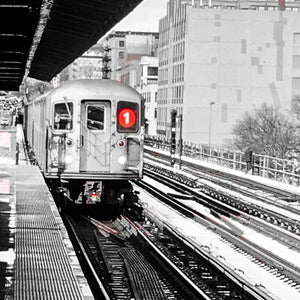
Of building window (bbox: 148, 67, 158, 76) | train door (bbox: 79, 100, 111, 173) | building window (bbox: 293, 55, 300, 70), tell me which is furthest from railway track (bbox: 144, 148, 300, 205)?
building window (bbox: 148, 67, 158, 76)

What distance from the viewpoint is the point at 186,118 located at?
73688mm

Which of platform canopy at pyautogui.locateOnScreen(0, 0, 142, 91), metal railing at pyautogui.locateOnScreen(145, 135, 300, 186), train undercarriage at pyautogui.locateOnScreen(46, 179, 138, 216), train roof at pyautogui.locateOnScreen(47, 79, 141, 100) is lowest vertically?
metal railing at pyautogui.locateOnScreen(145, 135, 300, 186)

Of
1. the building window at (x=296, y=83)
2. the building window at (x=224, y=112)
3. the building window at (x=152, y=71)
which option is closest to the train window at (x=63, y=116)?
the building window at (x=224, y=112)

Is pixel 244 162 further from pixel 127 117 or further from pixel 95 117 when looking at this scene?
pixel 95 117

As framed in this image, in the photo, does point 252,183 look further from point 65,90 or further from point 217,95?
A: point 217,95

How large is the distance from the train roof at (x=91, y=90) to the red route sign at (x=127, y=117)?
0.35 metres

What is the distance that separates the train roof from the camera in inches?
688

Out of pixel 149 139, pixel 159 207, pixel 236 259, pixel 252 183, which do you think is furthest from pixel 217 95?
pixel 236 259

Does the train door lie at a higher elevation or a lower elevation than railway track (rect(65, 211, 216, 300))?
higher

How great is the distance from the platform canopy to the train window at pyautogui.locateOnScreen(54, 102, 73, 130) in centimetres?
182

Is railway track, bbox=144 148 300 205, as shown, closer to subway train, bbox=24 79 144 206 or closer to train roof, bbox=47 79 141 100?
subway train, bbox=24 79 144 206

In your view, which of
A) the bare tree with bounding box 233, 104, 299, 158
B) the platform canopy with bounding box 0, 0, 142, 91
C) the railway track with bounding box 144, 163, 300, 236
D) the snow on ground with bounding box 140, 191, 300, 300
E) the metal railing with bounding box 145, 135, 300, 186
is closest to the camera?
the snow on ground with bounding box 140, 191, 300, 300

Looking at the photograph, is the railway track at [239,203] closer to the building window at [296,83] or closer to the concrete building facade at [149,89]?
the building window at [296,83]

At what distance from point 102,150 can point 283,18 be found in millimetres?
60959
